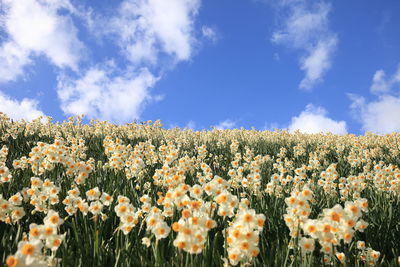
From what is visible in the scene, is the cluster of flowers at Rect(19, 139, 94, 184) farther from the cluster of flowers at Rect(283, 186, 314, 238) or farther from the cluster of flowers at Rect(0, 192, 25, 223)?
the cluster of flowers at Rect(283, 186, 314, 238)

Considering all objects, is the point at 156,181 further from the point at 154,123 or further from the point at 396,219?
the point at 154,123

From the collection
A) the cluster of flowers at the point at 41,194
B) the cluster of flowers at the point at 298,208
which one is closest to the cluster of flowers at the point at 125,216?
the cluster of flowers at the point at 41,194

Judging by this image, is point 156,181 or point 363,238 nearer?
point 363,238

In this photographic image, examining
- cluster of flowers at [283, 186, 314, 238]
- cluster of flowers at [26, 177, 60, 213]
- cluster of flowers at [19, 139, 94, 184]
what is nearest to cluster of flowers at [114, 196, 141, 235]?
cluster of flowers at [26, 177, 60, 213]

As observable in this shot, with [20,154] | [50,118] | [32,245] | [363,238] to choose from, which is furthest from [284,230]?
[50,118]

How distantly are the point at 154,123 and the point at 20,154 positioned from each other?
7419mm

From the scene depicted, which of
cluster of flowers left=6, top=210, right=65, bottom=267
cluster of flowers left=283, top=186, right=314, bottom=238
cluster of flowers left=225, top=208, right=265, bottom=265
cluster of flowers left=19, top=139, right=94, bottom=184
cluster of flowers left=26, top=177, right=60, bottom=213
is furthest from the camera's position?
cluster of flowers left=19, top=139, right=94, bottom=184

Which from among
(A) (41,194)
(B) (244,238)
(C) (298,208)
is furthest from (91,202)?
(C) (298,208)

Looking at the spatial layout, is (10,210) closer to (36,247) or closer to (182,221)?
(36,247)

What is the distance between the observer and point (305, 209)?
2408 mm

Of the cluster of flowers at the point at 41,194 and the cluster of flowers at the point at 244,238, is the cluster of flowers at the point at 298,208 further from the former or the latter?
the cluster of flowers at the point at 41,194

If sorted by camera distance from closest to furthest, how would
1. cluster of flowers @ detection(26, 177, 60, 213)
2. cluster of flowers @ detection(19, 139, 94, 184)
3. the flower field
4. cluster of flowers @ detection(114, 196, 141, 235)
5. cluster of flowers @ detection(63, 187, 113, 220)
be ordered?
1. the flower field
2. cluster of flowers @ detection(114, 196, 141, 235)
3. cluster of flowers @ detection(63, 187, 113, 220)
4. cluster of flowers @ detection(26, 177, 60, 213)
5. cluster of flowers @ detection(19, 139, 94, 184)

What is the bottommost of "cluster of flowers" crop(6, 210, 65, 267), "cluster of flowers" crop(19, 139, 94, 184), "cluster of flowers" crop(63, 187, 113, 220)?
"cluster of flowers" crop(6, 210, 65, 267)

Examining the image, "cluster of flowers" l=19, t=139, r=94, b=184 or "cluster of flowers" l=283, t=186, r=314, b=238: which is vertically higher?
"cluster of flowers" l=19, t=139, r=94, b=184
